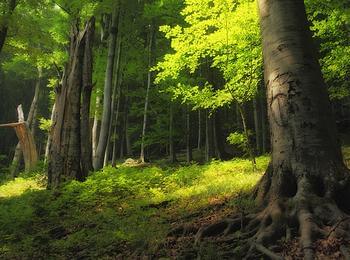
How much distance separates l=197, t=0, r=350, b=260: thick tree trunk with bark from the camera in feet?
14.4

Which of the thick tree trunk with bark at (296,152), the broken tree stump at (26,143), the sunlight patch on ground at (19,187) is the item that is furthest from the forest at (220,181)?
the broken tree stump at (26,143)

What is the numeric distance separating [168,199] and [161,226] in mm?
2220

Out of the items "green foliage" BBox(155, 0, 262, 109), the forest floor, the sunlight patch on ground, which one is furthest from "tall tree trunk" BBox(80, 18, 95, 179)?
"green foliage" BBox(155, 0, 262, 109)

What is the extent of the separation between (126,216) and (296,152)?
3780 mm

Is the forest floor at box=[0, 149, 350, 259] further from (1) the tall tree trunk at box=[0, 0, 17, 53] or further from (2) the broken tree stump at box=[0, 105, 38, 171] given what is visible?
(2) the broken tree stump at box=[0, 105, 38, 171]

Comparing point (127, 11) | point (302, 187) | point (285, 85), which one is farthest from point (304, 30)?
point (127, 11)

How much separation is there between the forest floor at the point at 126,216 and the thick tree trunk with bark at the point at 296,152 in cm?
33

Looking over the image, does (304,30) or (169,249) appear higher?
(304,30)

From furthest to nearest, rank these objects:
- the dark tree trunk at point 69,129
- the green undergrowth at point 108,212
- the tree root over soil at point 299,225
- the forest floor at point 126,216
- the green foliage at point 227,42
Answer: the dark tree trunk at point 69,129
the green foliage at point 227,42
the green undergrowth at point 108,212
the forest floor at point 126,216
the tree root over soil at point 299,225

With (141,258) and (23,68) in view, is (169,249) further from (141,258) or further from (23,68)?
(23,68)

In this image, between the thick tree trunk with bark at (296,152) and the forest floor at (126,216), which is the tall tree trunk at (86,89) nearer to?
the forest floor at (126,216)

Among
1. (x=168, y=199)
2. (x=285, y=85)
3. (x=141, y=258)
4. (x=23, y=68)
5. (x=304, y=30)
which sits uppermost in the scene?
(x=23, y=68)

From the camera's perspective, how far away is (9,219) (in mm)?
8008

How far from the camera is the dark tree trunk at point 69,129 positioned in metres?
11.4
